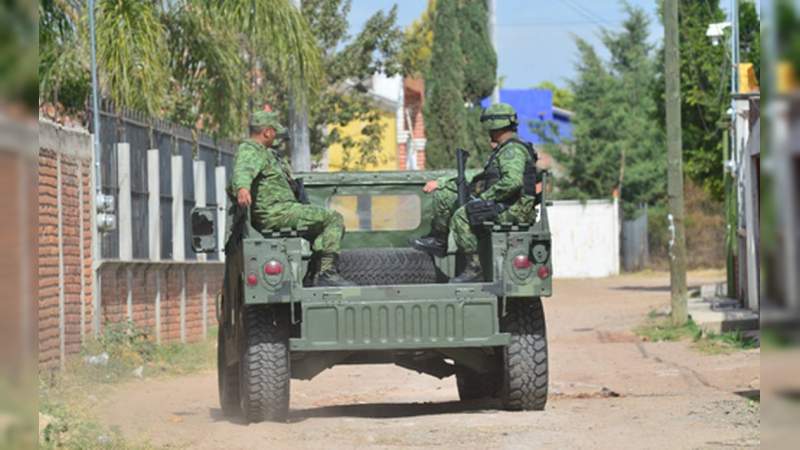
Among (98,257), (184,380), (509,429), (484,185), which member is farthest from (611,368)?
(509,429)

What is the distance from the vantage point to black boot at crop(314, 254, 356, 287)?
904 centimetres

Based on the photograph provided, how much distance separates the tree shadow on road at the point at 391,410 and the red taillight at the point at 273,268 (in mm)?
1183

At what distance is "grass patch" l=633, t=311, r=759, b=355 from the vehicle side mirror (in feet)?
29.6

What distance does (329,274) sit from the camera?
9156 millimetres

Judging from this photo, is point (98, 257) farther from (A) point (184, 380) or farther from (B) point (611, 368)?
(B) point (611, 368)

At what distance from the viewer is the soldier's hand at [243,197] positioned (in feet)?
28.2

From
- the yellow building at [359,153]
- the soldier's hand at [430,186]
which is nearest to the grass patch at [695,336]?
the yellow building at [359,153]

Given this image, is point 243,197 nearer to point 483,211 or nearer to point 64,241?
point 483,211

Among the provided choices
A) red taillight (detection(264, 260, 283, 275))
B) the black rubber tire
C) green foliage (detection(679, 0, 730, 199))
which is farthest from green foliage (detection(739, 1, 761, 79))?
red taillight (detection(264, 260, 283, 275))

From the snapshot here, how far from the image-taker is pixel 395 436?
26.5 ft

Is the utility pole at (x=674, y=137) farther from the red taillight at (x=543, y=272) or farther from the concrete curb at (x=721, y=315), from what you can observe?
the red taillight at (x=543, y=272)

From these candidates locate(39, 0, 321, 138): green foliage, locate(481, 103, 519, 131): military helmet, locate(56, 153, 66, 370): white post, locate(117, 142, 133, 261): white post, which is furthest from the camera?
locate(117, 142, 133, 261): white post

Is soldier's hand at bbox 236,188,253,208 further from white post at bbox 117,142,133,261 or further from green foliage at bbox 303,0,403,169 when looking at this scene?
green foliage at bbox 303,0,403,169

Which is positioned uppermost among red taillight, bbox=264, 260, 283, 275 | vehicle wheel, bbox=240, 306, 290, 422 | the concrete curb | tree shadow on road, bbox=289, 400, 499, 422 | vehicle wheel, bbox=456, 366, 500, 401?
red taillight, bbox=264, 260, 283, 275
